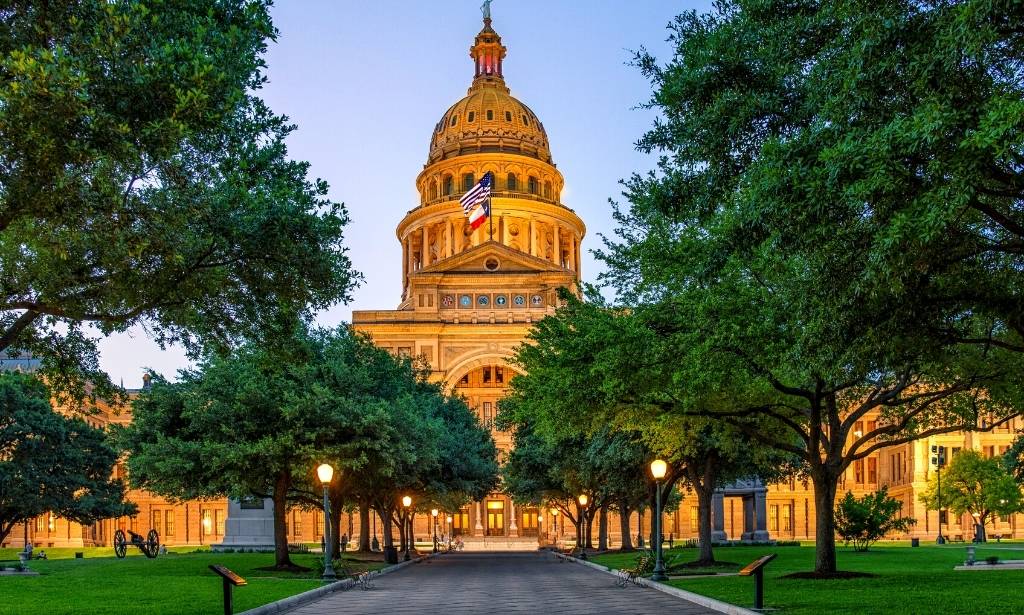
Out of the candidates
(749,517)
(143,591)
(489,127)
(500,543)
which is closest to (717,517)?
(749,517)

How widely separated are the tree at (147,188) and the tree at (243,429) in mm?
14076

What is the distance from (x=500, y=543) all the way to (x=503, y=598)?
252 ft

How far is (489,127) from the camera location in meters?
150

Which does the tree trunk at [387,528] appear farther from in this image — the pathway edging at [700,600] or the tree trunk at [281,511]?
the pathway edging at [700,600]

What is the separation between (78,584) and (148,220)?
16584 mm

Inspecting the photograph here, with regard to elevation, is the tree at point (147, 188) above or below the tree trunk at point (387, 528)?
above

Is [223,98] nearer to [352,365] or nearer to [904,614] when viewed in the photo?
[904,614]

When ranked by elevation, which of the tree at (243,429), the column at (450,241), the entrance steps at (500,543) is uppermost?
the column at (450,241)

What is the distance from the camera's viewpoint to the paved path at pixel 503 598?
21.3 m

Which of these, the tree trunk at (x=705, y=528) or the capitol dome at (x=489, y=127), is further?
the capitol dome at (x=489, y=127)

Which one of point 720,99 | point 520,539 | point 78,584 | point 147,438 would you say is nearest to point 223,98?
point 720,99

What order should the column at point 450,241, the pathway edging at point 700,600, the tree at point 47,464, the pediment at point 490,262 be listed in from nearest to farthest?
the pathway edging at point 700,600 → the tree at point 47,464 → the pediment at point 490,262 → the column at point 450,241

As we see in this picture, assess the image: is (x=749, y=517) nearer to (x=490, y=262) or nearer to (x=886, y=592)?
(x=490, y=262)

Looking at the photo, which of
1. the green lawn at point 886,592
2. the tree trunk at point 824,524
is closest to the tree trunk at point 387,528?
the green lawn at point 886,592
